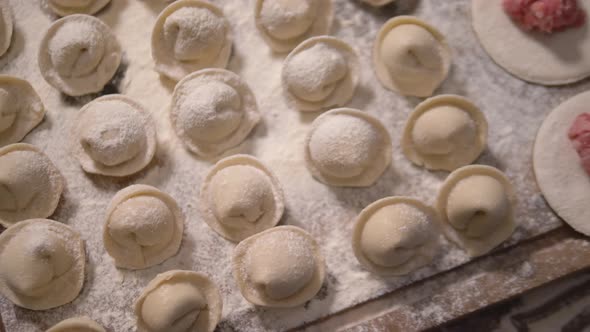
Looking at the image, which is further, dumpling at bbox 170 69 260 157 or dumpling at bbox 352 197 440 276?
dumpling at bbox 170 69 260 157

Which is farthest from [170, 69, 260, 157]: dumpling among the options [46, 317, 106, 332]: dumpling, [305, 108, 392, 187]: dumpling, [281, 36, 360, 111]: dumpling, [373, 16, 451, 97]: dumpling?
[46, 317, 106, 332]: dumpling

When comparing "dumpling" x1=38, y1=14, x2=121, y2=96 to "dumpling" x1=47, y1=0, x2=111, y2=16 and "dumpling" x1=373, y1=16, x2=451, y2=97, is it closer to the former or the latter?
"dumpling" x1=47, y1=0, x2=111, y2=16

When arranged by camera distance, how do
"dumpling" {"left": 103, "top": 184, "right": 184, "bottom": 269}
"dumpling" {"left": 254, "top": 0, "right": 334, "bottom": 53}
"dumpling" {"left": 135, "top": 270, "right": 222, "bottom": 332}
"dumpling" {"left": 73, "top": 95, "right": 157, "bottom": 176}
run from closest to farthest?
"dumpling" {"left": 135, "top": 270, "right": 222, "bottom": 332}, "dumpling" {"left": 103, "top": 184, "right": 184, "bottom": 269}, "dumpling" {"left": 73, "top": 95, "right": 157, "bottom": 176}, "dumpling" {"left": 254, "top": 0, "right": 334, "bottom": 53}

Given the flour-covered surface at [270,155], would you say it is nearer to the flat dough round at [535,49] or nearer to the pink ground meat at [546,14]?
the flat dough round at [535,49]

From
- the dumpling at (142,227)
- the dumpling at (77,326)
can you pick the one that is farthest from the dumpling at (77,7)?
the dumpling at (77,326)

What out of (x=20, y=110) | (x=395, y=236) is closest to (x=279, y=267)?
(x=395, y=236)

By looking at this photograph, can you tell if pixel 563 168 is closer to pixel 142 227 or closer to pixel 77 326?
pixel 142 227

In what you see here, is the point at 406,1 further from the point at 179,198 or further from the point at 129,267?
the point at 129,267

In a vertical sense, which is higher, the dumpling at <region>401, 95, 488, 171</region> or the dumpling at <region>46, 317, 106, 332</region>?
the dumpling at <region>401, 95, 488, 171</region>
